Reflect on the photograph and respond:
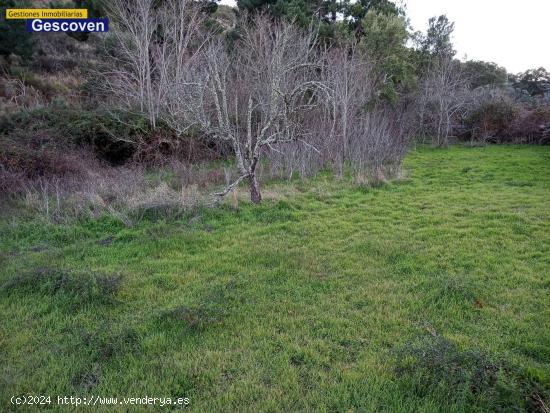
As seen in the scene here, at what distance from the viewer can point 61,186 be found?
909 centimetres

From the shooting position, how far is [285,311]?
402cm

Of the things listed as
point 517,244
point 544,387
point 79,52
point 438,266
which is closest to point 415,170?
point 517,244

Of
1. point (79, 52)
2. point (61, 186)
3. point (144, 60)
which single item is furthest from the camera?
point (79, 52)

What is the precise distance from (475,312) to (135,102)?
54.7 feet

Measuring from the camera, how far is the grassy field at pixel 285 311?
9.28 feet

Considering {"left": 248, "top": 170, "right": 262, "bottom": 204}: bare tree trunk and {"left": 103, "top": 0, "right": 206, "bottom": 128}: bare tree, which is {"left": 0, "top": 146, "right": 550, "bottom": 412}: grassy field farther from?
{"left": 103, "top": 0, "right": 206, "bottom": 128}: bare tree

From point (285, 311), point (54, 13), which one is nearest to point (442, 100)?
point (285, 311)

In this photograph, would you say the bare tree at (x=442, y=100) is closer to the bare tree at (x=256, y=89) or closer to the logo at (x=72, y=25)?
the bare tree at (x=256, y=89)

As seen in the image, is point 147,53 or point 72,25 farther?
point 72,25

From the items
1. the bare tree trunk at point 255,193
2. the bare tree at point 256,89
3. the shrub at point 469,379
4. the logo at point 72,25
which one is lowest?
the shrub at point 469,379

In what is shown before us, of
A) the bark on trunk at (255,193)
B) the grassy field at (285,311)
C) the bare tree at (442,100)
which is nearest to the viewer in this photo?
the grassy field at (285,311)

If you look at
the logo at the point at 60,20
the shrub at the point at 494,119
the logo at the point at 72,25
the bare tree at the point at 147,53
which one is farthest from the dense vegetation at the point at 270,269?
the logo at the point at 72,25

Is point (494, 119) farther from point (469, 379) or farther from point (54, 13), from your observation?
point (54, 13)

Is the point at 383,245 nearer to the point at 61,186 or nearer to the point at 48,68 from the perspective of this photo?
the point at 61,186
